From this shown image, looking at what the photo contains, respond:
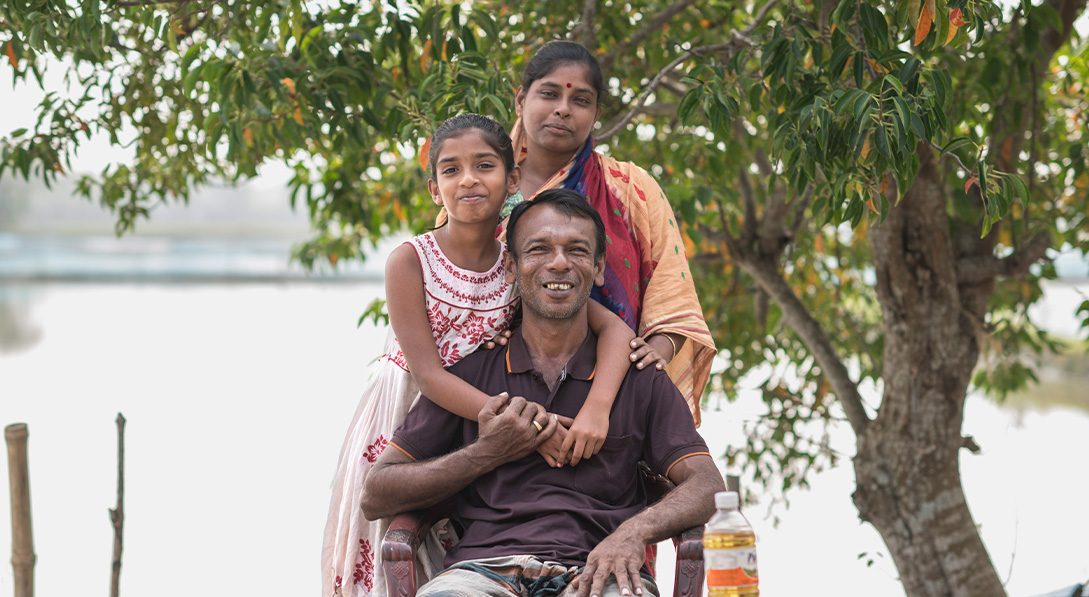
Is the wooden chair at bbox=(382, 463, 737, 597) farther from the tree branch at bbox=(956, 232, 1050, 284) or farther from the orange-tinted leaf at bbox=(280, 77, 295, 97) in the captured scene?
the tree branch at bbox=(956, 232, 1050, 284)

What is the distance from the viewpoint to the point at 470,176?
88.2 inches

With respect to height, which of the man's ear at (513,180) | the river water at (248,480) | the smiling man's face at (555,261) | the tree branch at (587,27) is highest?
the tree branch at (587,27)

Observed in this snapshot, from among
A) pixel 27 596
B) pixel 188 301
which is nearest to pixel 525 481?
pixel 27 596

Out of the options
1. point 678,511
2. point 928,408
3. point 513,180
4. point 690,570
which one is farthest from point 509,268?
point 928,408

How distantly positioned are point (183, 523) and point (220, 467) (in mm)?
1469

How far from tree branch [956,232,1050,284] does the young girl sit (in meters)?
2.27

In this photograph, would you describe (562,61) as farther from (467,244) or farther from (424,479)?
(424,479)

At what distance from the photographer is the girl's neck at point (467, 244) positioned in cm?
236

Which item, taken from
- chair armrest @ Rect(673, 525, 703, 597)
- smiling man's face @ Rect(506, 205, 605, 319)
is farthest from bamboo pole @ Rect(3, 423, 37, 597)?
chair armrest @ Rect(673, 525, 703, 597)

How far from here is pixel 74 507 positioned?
7398mm

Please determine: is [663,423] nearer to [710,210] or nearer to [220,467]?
[710,210]

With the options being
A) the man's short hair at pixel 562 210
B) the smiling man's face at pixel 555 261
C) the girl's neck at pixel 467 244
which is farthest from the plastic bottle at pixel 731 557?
the girl's neck at pixel 467 244

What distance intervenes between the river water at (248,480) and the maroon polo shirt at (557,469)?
1763 mm

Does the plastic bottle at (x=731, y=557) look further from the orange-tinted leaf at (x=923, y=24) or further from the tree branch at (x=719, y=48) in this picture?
the tree branch at (x=719, y=48)
